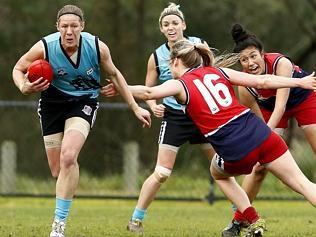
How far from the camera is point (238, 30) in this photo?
8047 millimetres

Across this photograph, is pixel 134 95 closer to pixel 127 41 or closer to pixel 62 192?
pixel 62 192

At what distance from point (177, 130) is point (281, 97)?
1.31 meters

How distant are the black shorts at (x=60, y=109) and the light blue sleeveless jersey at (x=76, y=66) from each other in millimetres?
67

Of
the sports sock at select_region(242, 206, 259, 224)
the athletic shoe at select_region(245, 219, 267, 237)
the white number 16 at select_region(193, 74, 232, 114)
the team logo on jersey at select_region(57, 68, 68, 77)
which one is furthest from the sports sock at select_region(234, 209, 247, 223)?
the team logo on jersey at select_region(57, 68, 68, 77)

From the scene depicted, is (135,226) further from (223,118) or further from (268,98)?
(223,118)

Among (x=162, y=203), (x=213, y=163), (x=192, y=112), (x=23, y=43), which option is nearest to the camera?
(x=192, y=112)

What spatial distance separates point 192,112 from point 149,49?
18.9 metres

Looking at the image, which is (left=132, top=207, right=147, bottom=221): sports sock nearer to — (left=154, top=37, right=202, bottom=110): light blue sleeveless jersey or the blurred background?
(left=154, top=37, right=202, bottom=110): light blue sleeveless jersey

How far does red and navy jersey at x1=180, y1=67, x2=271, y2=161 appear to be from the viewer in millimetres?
6992

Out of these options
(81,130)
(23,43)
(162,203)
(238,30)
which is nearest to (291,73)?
(238,30)

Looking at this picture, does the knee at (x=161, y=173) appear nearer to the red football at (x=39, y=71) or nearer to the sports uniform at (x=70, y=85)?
the sports uniform at (x=70, y=85)

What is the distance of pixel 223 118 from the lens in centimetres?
702

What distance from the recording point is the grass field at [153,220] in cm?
834

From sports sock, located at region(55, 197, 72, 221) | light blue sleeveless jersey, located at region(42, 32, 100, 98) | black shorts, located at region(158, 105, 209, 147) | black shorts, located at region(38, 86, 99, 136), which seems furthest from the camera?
black shorts, located at region(158, 105, 209, 147)
